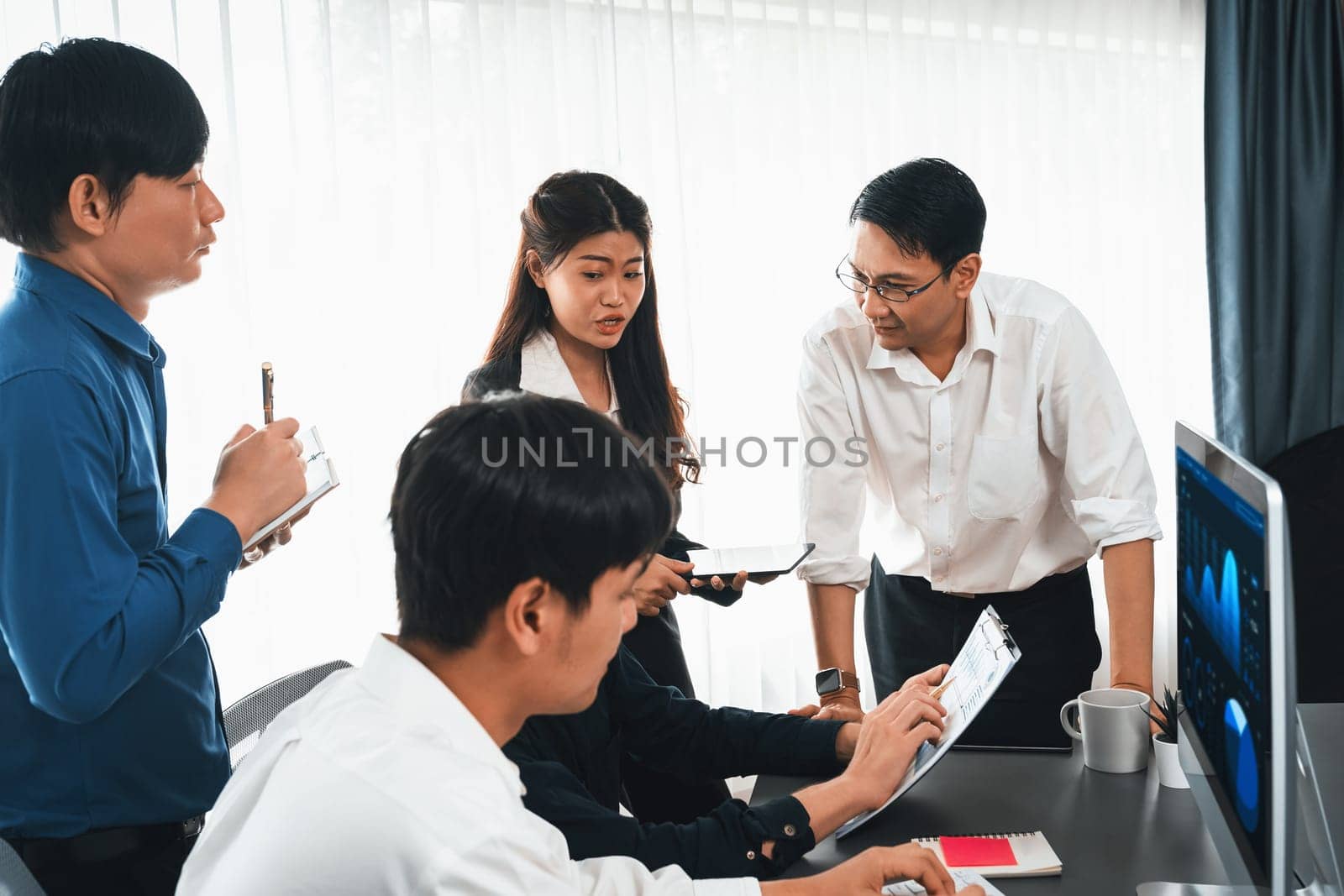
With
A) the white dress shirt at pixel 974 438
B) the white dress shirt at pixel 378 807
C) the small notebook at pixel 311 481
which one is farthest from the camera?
the white dress shirt at pixel 974 438

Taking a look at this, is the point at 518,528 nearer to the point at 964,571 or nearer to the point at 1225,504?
the point at 1225,504

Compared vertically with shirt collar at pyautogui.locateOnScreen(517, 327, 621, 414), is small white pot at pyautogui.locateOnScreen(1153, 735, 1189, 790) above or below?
below

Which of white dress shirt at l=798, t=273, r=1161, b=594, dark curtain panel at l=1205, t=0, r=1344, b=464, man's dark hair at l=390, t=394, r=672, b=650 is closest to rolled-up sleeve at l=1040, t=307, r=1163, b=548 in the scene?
white dress shirt at l=798, t=273, r=1161, b=594

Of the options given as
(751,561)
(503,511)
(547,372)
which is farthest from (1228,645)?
(547,372)

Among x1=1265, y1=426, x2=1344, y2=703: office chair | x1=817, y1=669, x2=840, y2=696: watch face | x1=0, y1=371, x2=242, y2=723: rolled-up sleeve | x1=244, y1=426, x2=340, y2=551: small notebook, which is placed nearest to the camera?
x1=0, y1=371, x2=242, y2=723: rolled-up sleeve

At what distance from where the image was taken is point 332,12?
258cm

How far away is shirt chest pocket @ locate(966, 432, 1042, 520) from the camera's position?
1.89 meters

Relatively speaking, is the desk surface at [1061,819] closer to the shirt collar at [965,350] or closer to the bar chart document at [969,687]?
the bar chart document at [969,687]

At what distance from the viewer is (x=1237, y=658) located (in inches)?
36.1

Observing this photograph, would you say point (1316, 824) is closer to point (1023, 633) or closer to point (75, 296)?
point (1023, 633)

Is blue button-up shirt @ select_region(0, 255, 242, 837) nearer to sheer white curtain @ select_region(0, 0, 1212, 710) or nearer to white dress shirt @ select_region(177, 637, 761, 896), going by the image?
white dress shirt @ select_region(177, 637, 761, 896)

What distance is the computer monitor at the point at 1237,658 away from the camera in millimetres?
800

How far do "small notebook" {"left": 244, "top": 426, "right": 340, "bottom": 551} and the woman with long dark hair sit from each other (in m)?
0.48

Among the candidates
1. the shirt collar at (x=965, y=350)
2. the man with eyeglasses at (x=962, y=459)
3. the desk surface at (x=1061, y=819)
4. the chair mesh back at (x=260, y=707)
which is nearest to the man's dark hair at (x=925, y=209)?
the man with eyeglasses at (x=962, y=459)
